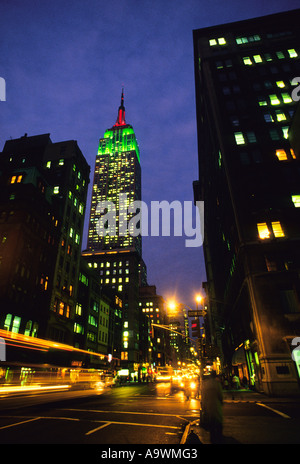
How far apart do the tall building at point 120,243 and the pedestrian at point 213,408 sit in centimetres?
9463

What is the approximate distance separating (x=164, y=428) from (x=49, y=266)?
45.5 metres

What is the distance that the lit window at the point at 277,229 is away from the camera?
29112 mm

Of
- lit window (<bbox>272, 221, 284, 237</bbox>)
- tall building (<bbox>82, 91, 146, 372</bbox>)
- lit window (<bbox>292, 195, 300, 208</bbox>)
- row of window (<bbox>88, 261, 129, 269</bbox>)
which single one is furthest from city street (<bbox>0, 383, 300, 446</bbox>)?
row of window (<bbox>88, 261, 129, 269</bbox>)

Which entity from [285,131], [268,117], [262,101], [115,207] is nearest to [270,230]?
[285,131]

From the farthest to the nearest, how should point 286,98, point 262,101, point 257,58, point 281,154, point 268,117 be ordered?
point 257,58, point 262,101, point 286,98, point 268,117, point 281,154

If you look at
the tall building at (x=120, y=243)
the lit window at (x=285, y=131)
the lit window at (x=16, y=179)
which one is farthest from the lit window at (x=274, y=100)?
the tall building at (x=120, y=243)

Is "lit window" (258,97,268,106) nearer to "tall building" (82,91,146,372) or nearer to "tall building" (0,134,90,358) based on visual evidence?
"tall building" (0,134,90,358)

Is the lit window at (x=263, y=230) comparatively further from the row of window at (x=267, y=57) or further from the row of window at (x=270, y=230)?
the row of window at (x=267, y=57)

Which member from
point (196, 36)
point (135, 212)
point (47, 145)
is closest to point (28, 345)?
point (47, 145)

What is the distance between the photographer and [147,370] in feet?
375

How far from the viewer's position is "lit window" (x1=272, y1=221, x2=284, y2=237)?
95.5 feet

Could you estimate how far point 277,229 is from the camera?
29406 mm

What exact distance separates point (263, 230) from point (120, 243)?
145 metres

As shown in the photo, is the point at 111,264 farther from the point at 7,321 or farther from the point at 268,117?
the point at 268,117
